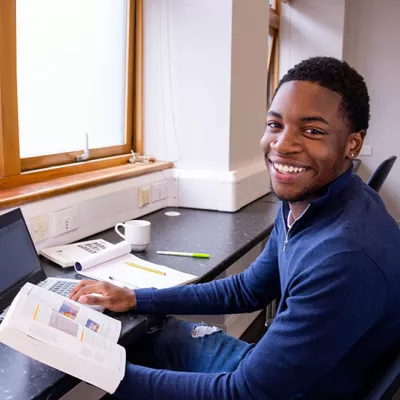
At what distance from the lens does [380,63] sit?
4.57 metres

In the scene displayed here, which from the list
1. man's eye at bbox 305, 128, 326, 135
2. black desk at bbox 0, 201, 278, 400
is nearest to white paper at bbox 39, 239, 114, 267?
black desk at bbox 0, 201, 278, 400

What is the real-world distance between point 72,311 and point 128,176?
1.16m

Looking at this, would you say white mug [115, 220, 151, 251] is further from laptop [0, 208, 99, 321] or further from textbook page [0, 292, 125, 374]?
textbook page [0, 292, 125, 374]

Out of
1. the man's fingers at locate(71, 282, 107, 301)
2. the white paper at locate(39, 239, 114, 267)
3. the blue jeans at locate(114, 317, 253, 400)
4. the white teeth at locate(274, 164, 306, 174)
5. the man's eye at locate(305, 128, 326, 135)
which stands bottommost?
the blue jeans at locate(114, 317, 253, 400)

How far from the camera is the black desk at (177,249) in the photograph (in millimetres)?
934

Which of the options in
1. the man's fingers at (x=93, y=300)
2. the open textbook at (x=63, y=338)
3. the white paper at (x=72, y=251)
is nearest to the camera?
the open textbook at (x=63, y=338)

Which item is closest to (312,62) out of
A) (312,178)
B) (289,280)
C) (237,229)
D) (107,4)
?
(312,178)

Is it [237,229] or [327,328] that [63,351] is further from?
[237,229]

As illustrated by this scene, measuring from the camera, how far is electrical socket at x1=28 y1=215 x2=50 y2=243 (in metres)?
1.62

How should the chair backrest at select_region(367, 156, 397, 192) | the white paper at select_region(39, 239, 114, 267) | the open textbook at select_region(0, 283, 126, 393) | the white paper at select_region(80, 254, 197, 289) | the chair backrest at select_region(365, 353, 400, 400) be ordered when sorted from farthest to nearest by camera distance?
the chair backrest at select_region(367, 156, 397, 192) → the white paper at select_region(39, 239, 114, 267) → the white paper at select_region(80, 254, 197, 289) → the open textbook at select_region(0, 283, 126, 393) → the chair backrest at select_region(365, 353, 400, 400)

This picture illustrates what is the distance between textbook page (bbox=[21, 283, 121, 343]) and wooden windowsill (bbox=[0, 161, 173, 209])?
0.58m

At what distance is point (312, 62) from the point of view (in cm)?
111

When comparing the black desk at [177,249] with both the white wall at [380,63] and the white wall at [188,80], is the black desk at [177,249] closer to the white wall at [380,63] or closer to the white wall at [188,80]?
the white wall at [188,80]

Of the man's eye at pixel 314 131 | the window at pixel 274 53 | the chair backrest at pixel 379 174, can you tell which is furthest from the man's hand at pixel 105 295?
the window at pixel 274 53
